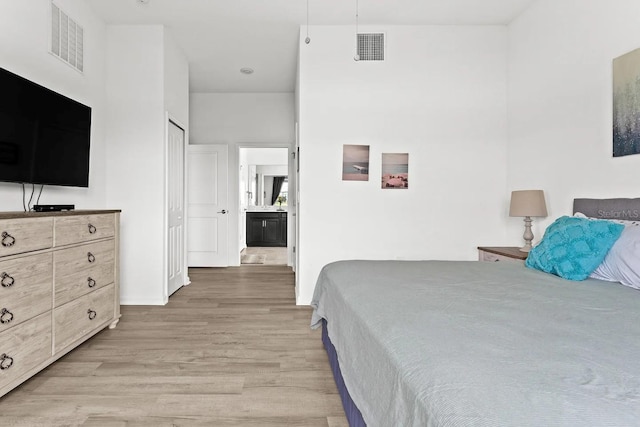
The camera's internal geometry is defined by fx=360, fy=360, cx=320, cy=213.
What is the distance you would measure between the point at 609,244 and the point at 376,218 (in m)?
2.05

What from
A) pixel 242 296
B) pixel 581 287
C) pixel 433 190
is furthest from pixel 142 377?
pixel 433 190

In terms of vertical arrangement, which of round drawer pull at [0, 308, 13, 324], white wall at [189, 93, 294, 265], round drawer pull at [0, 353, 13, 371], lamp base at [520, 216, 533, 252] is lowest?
round drawer pull at [0, 353, 13, 371]

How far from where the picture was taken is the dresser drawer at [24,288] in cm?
181

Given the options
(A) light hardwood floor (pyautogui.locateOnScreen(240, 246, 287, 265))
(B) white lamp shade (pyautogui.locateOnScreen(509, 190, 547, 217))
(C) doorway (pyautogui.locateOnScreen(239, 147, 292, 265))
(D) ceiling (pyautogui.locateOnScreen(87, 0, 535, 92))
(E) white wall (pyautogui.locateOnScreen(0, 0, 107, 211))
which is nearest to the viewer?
(E) white wall (pyautogui.locateOnScreen(0, 0, 107, 211))

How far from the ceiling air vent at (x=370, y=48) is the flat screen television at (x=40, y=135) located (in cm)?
256

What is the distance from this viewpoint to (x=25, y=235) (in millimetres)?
1949

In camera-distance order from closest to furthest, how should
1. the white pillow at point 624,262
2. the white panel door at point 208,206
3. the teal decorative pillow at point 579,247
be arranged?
the white pillow at point 624,262
the teal decorative pillow at point 579,247
the white panel door at point 208,206

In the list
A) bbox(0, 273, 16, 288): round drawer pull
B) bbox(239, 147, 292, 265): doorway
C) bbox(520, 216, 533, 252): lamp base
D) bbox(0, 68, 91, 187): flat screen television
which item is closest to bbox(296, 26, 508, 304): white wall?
bbox(520, 216, 533, 252): lamp base

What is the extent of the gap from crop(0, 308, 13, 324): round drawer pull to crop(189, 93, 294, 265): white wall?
4.06 m

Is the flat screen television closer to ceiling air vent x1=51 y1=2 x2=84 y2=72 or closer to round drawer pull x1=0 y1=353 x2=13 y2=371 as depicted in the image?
ceiling air vent x1=51 y1=2 x2=84 y2=72

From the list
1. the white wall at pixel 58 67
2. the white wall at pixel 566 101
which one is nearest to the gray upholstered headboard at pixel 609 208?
the white wall at pixel 566 101

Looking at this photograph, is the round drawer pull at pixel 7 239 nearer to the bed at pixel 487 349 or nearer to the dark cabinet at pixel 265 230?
the bed at pixel 487 349

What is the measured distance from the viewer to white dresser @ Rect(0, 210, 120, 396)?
1.84 metres

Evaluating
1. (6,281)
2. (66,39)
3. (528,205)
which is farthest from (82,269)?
(528,205)
